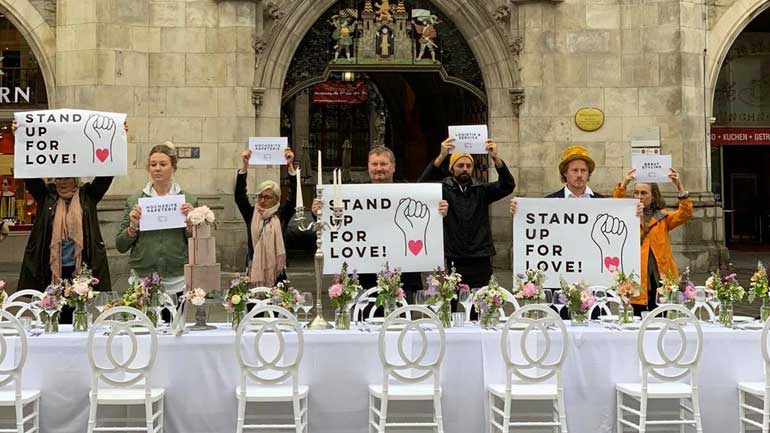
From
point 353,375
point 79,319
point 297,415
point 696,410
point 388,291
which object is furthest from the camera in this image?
point 388,291

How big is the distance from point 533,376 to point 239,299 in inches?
86.0

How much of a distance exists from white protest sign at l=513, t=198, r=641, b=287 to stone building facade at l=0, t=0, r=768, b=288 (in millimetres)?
6753

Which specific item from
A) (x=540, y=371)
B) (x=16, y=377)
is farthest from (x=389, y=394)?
(x=16, y=377)

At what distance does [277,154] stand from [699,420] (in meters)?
4.26

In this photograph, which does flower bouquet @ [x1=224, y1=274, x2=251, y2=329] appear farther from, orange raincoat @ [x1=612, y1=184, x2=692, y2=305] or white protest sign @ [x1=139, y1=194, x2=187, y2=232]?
orange raincoat @ [x1=612, y1=184, x2=692, y2=305]

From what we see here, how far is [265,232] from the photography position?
7555 mm

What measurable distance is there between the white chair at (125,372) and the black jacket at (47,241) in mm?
1792

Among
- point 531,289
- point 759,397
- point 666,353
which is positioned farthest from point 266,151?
point 759,397

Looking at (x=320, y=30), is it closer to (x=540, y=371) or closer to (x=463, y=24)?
(x=463, y=24)

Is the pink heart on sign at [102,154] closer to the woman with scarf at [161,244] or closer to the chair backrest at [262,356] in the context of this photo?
the woman with scarf at [161,244]

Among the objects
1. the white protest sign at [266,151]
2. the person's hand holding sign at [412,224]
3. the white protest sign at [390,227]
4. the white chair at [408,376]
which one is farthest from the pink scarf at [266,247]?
the white chair at [408,376]

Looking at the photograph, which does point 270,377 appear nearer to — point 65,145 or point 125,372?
point 125,372

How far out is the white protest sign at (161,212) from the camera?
22.0ft

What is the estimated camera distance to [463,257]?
7422mm
